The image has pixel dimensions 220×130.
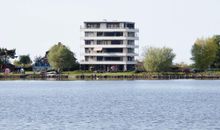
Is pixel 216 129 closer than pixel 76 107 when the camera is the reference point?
Yes

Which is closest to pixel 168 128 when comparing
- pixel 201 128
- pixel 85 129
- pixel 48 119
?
pixel 201 128

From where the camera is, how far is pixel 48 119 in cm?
7056

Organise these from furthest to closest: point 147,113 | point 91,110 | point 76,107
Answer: point 76,107
point 91,110
point 147,113

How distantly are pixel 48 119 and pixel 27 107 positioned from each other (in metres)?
19.0

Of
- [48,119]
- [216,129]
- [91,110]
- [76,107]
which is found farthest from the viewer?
[76,107]

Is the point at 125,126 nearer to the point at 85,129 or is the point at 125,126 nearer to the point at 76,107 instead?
the point at 85,129

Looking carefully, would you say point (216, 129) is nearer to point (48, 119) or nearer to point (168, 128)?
point (168, 128)

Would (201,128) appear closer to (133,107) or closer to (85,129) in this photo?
(85,129)

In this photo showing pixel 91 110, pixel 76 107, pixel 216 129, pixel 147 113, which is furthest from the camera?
pixel 76 107

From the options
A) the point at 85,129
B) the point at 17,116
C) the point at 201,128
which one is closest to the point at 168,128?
the point at 201,128

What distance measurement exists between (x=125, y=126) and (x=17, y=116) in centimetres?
1499

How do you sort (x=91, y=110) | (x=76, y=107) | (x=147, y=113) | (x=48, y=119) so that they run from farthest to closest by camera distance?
(x=76, y=107) → (x=91, y=110) → (x=147, y=113) → (x=48, y=119)

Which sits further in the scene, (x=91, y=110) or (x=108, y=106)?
(x=108, y=106)

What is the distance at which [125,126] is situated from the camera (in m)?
63.8
